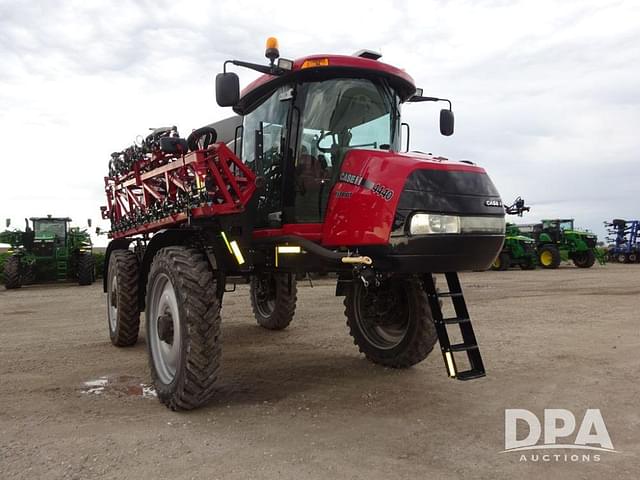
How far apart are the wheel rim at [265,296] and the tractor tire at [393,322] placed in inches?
92.1

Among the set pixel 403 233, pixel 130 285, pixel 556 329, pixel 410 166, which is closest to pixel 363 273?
pixel 403 233

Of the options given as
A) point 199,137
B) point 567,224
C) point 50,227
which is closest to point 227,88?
point 199,137

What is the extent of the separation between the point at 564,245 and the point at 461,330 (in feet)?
73.3

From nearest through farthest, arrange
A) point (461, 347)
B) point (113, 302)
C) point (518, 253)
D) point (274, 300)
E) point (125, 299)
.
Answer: point (461, 347), point (125, 299), point (113, 302), point (274, 300), point (518, 253)

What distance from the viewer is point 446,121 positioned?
517 centimetres

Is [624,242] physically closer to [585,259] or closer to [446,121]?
[585,259]

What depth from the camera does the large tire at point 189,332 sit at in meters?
4.09

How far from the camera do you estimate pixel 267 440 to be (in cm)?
356

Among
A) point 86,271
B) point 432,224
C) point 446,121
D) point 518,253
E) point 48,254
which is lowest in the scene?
point 86,271

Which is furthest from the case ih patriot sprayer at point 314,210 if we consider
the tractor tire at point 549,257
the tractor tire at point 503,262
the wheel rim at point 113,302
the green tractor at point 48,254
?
the tractor tire at point 549,257

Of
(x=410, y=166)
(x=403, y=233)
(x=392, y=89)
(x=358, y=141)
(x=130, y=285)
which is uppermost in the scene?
(x=392, y=89)

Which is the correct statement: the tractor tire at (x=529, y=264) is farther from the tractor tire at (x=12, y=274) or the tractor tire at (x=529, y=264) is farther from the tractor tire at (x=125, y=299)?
the tractor tire at (x=125, y=299)

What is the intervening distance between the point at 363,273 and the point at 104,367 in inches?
135

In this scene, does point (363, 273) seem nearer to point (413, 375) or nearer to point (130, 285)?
point (413, 375)
